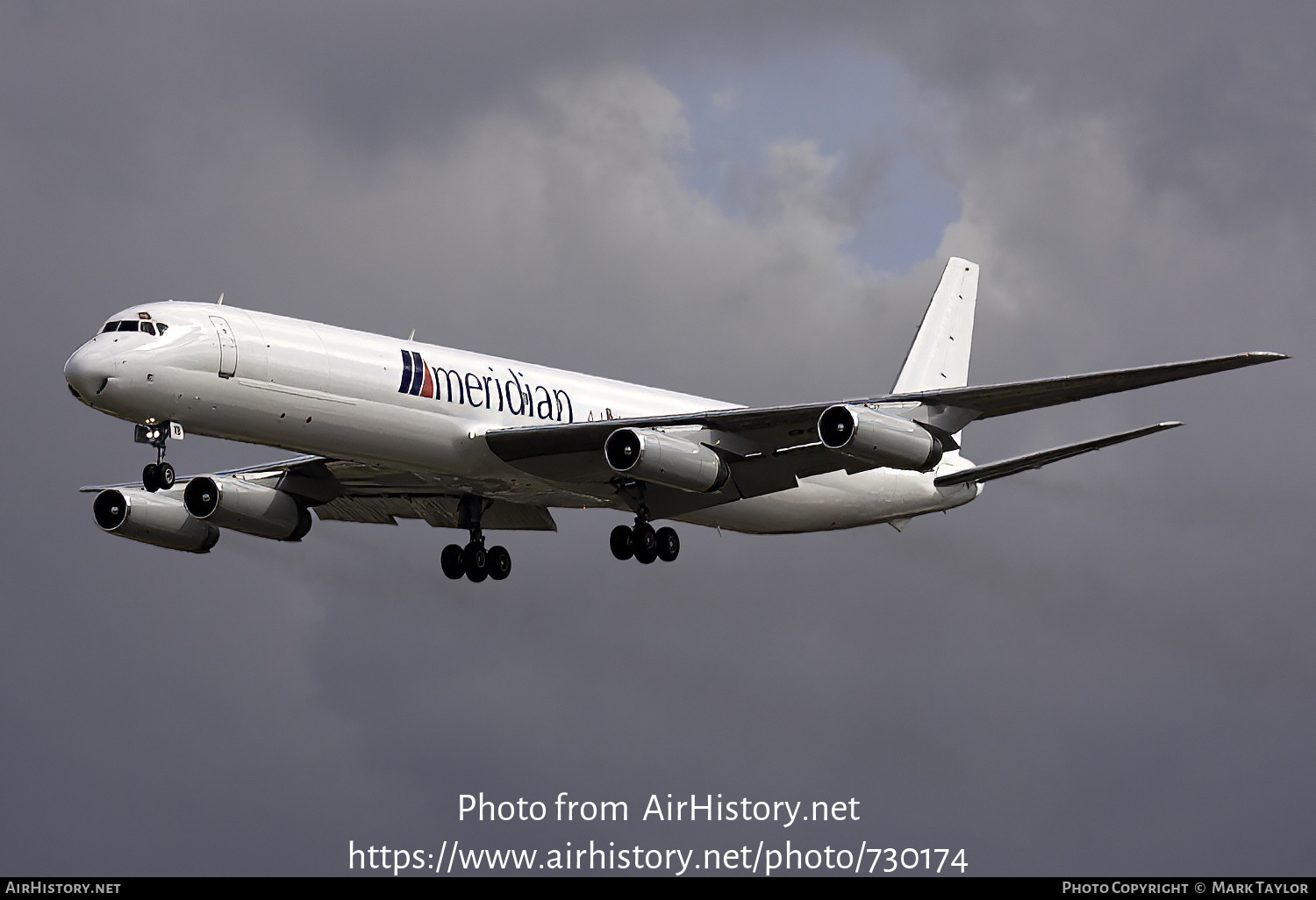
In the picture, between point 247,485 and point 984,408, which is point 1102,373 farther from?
point 247,485

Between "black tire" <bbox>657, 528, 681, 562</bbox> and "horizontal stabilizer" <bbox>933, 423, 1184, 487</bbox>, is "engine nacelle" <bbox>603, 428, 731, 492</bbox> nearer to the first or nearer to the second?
"black tire" <bbox>657, 528, 681, 562</bbox>

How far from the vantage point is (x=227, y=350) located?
125ft

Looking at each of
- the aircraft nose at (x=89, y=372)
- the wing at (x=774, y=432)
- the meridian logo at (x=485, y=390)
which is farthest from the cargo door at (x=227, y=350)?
the wing at (x=774, y=432)

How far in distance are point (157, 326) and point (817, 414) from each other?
→ 1622cm

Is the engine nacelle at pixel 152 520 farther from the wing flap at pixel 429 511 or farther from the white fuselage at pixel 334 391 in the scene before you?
the white fuselage at pixel 334 391

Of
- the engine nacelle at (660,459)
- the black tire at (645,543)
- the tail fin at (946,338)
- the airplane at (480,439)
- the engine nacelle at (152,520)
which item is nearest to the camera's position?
the airplane at (480,439)

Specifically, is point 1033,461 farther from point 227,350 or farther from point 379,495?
point 227,350

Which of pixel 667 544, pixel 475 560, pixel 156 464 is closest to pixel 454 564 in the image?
pixel 475 560

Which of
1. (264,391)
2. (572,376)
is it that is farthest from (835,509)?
(264,391)

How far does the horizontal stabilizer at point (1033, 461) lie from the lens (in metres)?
41.0

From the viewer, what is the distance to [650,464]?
137ft

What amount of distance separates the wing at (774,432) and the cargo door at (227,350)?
22.4 feet

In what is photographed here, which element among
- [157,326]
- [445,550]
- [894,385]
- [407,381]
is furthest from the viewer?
[894,385]

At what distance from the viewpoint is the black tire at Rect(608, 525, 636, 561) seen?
46.5 meters
